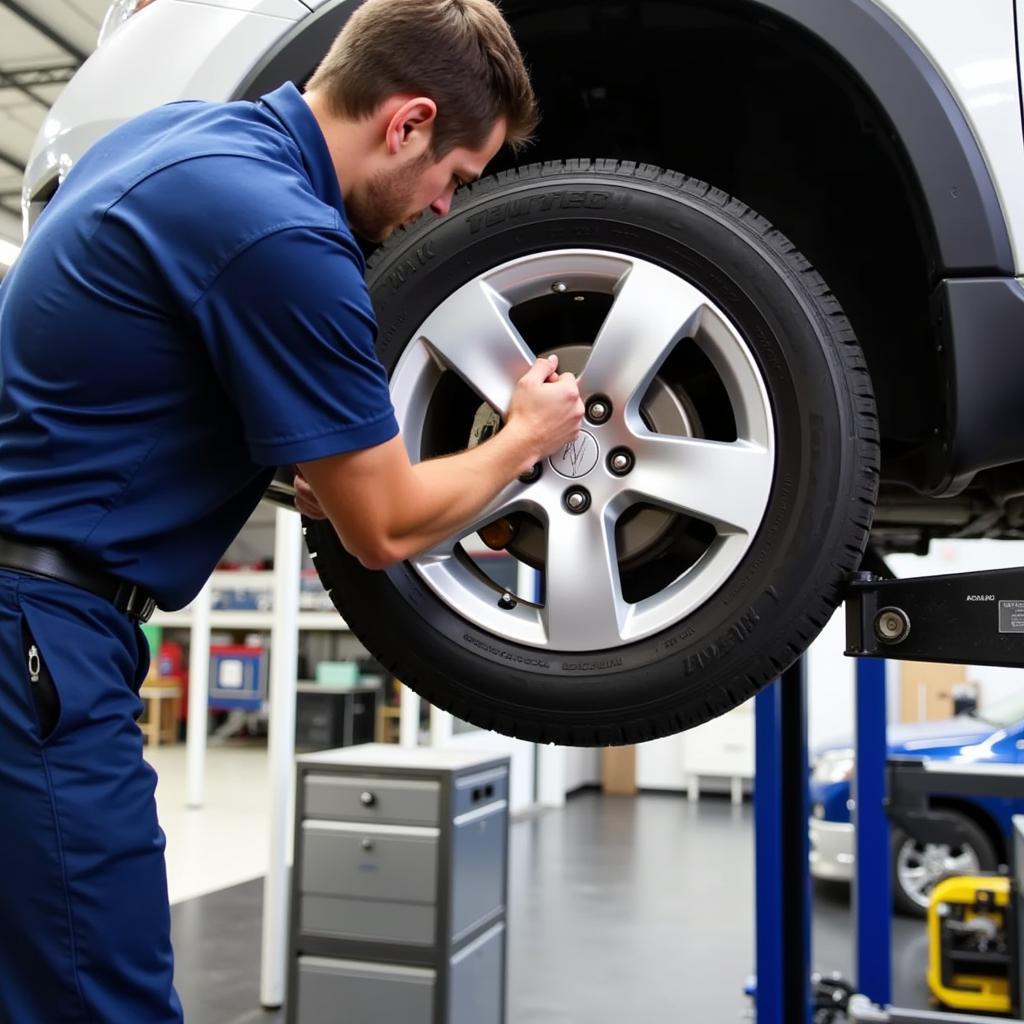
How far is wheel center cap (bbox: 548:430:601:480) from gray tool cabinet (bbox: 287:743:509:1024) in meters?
1.82

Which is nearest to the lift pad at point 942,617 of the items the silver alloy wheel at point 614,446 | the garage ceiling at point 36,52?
the silver alloy wheel at point 614,446

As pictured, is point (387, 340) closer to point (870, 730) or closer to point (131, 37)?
point (131, 37)

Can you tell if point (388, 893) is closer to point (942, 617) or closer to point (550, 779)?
point (942, 617)

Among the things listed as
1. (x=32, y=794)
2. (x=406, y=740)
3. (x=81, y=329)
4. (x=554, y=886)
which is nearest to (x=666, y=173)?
(x=81, y=329)

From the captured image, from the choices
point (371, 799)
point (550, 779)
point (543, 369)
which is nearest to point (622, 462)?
point (543, 369)

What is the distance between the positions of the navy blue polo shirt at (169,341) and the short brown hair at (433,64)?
103 millimetres

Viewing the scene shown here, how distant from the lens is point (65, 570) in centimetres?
92

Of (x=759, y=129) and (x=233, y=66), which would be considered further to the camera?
(x=759, y=129)

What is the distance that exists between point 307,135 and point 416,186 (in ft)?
0.39

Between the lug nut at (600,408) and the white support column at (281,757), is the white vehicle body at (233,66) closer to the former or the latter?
the lug nut at (600,408)

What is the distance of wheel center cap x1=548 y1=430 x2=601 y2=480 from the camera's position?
1124 mm

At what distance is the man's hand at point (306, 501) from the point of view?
116cm

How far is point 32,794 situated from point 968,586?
0.91 meters

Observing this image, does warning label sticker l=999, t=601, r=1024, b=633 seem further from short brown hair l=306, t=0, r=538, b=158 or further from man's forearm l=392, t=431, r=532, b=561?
short brown hair l=306, t=0, r=538, b=158
